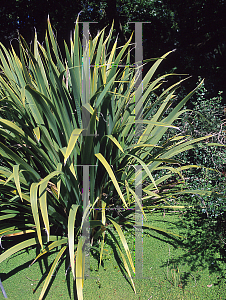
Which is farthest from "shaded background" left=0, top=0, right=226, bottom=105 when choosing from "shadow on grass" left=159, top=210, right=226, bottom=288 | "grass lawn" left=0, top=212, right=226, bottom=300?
"grass lawn" left=0, top=212, right=226, bottom=300

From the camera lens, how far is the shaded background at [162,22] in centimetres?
582

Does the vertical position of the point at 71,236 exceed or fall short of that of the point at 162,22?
it falls short

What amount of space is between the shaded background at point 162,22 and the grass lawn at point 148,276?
4718 mm

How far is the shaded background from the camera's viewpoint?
229 inches

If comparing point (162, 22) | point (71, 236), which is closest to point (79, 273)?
point (71, 236)

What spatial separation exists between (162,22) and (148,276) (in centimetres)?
590

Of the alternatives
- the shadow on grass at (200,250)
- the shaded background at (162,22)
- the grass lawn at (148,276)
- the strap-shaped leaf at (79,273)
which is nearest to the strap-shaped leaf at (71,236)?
the strap-shaped leaf at (79,273)

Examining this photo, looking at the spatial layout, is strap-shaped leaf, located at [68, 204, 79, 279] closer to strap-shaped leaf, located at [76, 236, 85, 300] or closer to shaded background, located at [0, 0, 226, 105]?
strap-shaped leaf, located at [76, 236, 85, 300]

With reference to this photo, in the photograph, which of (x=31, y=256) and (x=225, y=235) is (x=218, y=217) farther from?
(x=31, y=256)

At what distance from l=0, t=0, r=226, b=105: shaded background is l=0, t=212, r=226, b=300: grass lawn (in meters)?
4.72

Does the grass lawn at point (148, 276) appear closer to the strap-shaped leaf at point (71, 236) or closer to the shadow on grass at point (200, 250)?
the shadow on grass at point (200, 250)

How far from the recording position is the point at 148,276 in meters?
1.92

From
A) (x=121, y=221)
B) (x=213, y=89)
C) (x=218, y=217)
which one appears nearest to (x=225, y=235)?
(x=218, y=217)

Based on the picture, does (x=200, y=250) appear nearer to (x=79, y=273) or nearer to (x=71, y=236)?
(x=79, y=273)
